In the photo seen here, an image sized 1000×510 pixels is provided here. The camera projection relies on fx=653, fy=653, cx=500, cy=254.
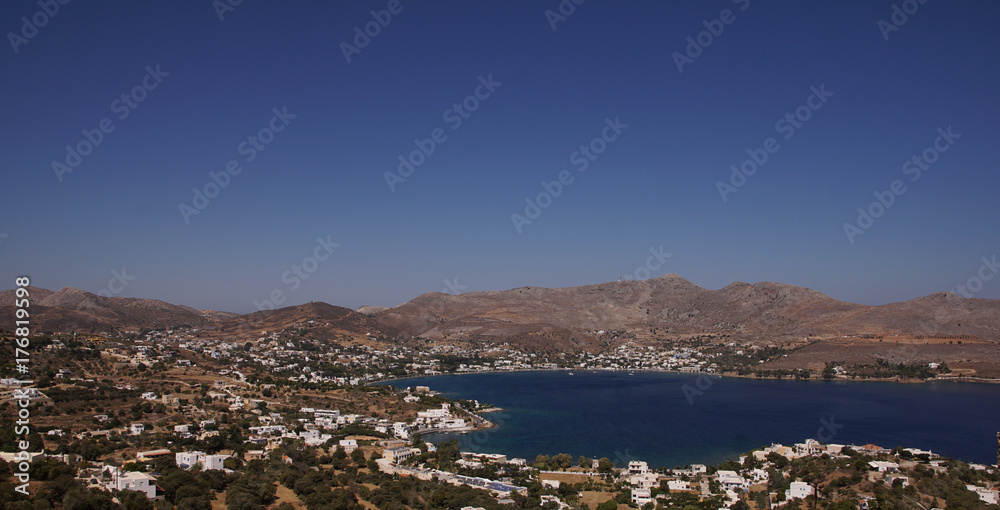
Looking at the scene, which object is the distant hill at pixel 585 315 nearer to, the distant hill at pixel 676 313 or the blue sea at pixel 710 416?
the distant hill at pixel 676 313

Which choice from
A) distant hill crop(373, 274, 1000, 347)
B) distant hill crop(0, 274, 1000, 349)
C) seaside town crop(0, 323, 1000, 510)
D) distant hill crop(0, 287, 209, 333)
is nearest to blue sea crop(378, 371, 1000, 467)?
seaside town crop(0, 323, 1000, 510)

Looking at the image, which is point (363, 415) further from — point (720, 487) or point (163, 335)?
point (163, 335)


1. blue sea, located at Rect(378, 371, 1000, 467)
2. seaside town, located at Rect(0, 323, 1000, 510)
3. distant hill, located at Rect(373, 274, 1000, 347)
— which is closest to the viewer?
seaside town, located at Rect(0, 323, 1000, 510)

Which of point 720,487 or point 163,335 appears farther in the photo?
point 163,335

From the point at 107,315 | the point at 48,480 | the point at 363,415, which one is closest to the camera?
the point at 48,480

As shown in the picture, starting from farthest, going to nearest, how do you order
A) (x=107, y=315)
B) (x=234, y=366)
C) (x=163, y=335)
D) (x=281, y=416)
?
(x=107, y=315)
(x=163, y=335)
(x=234, y=366)
(x=281, y=416)

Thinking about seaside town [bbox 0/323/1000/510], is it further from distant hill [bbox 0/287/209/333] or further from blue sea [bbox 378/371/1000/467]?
distant hill [bbox 0/287/209/333]

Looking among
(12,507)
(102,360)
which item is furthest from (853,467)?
(102,360)

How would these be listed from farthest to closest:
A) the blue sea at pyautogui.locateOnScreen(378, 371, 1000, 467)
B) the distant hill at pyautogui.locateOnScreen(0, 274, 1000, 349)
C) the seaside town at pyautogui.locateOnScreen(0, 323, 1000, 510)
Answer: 1. the distant hill at pyautogui.locateOnScreen(0, 274, 1000, 349)
2. the blue sea at pyautogui.locateOnScreen(378, 371, 1000, 467)
3. the seaside town at pyautogui.locateOnScreen(0, 323, 1000, 510)
